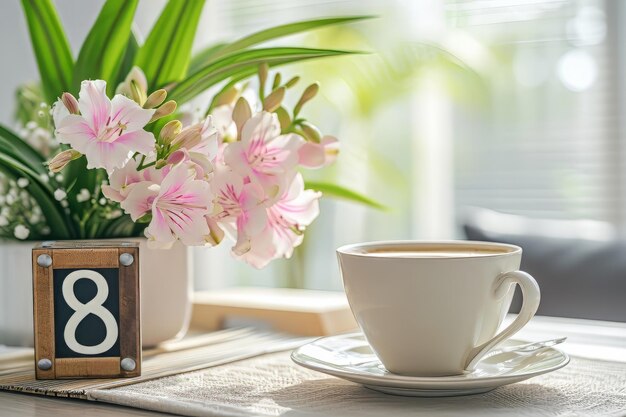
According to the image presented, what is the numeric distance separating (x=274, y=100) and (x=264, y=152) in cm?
6

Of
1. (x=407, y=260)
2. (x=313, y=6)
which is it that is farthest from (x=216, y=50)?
(x=313, y=6)

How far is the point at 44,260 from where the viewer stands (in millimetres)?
740

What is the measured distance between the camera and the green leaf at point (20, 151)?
33.1 inches

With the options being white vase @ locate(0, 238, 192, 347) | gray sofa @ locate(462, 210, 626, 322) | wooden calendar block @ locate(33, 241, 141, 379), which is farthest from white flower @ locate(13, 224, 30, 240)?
gray sofa @ locate(462, 210, 626, 322)

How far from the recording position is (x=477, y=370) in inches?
26.6

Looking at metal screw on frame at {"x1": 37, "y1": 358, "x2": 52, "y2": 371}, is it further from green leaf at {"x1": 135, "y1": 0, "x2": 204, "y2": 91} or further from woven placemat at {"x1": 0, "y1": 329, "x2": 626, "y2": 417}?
green leaf at {"x1": 135, "y1": 0, "x2": 204, "y2": 91}

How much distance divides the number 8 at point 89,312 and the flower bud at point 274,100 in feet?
0.73

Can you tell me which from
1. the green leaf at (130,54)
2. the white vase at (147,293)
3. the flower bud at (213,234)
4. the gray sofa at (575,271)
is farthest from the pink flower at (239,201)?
the gray sofa at (575,271)

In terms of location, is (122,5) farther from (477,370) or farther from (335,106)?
(335,106)

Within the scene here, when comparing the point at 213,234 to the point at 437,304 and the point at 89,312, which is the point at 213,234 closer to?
the point at 89,312

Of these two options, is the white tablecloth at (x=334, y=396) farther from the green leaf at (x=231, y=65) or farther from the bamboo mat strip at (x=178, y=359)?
the green leaf at (x=231, y=65)

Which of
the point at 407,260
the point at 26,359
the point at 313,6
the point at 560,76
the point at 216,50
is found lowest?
the point at 26,359

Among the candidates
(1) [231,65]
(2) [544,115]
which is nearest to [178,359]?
(1) [231,65]

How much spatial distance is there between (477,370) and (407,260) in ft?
0.39
